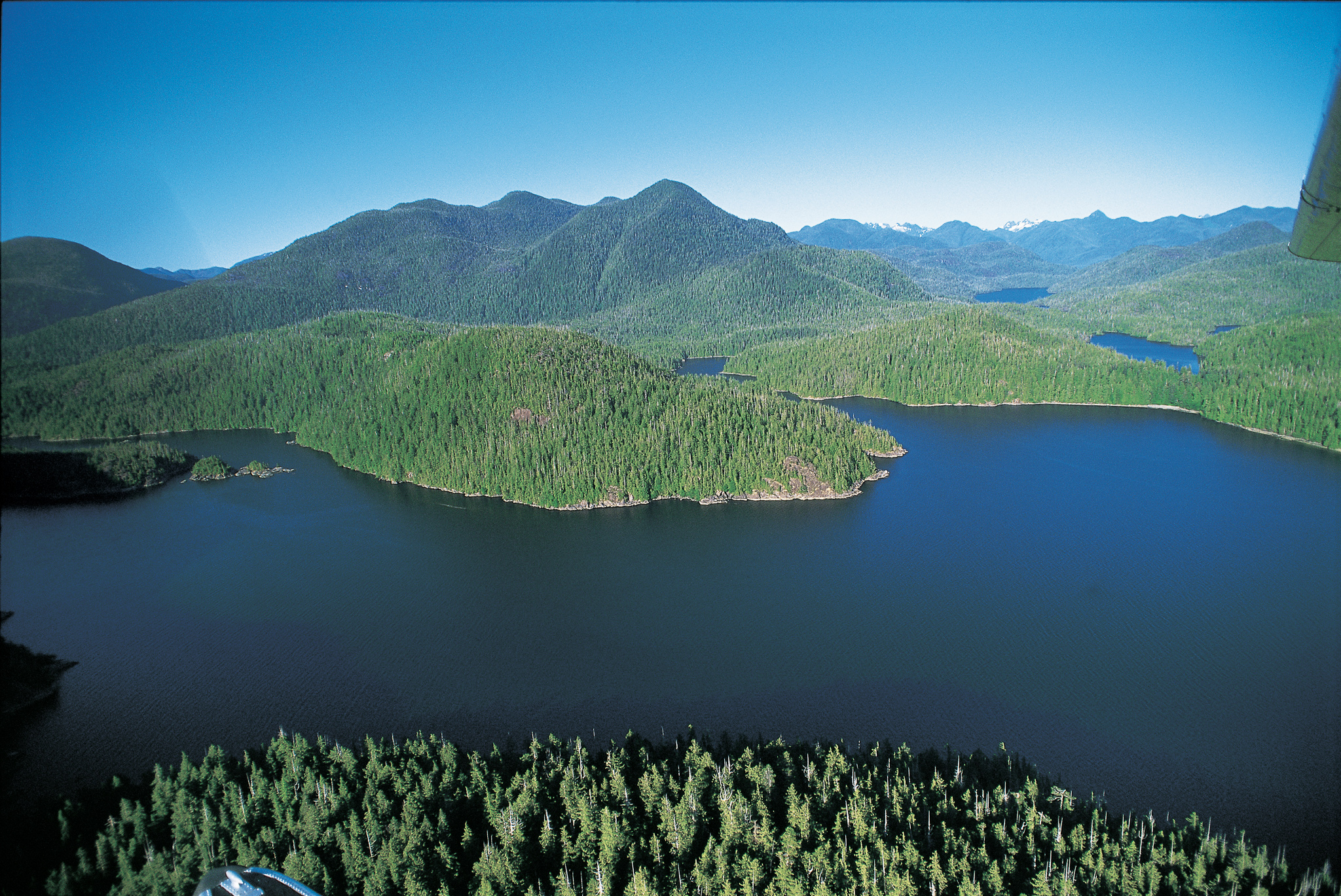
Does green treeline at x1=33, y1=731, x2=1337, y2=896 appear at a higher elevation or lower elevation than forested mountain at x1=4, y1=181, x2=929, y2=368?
lower

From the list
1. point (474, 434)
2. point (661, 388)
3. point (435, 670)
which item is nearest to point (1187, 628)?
point (435, 670)

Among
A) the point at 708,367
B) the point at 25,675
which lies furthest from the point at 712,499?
the point at 708,367

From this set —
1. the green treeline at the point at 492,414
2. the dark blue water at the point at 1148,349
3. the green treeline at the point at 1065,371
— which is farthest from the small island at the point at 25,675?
the dark blue water at the point at 1148,349

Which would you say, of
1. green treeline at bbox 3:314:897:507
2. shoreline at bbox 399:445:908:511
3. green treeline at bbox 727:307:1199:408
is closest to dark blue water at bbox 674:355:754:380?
green treeline at bbox 727:307:1199:408

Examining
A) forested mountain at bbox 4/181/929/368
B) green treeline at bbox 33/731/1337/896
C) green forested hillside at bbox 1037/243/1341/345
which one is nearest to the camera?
green treeline at bbox 33/731/1337/896

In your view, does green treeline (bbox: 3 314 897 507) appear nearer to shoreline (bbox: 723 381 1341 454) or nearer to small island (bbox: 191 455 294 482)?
small island (bbox: 191 455 294 482)

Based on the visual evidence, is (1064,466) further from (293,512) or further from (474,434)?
(293,512)

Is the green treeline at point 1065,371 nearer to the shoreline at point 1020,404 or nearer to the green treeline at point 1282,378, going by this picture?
the green treeline at point 1282,378
